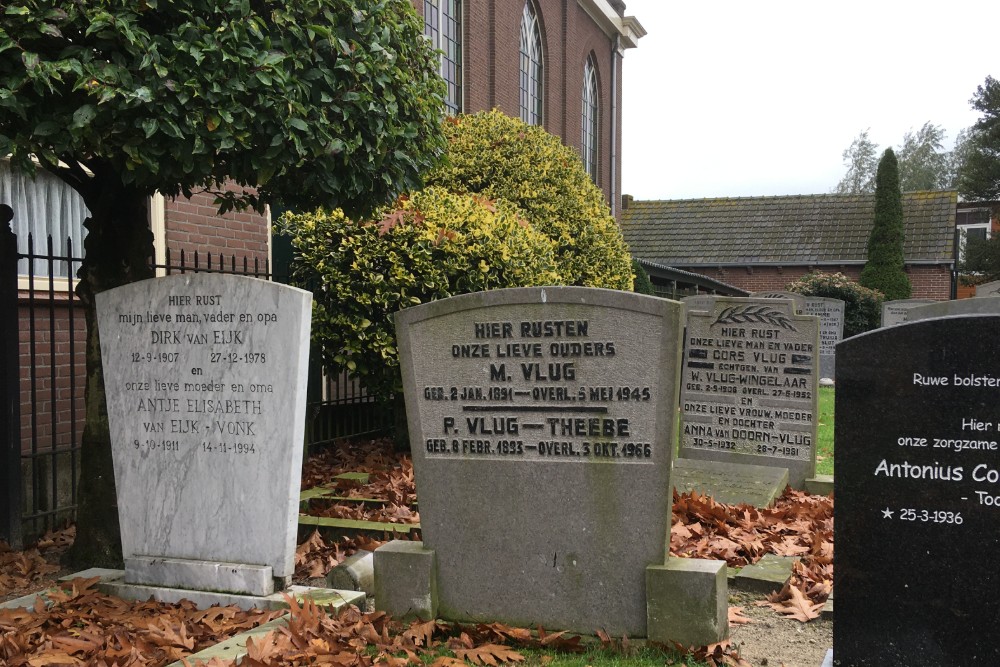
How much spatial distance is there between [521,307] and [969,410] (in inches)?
85.7

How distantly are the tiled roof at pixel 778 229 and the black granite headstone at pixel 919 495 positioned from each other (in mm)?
36171

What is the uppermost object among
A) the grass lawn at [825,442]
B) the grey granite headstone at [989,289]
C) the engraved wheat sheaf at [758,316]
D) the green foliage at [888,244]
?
the green foliage at [888,244]

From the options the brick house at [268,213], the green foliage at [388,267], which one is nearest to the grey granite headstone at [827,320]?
the brick house at [268,213]

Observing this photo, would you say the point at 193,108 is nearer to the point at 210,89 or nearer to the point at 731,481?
the point at 210,89

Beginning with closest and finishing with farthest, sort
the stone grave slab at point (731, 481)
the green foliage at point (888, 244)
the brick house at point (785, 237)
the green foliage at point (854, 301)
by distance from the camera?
the stone grave slab at point (731, 481) < the green foliage at point (854, 301) < the green foliage at point (888, 244) < the brick house at point (785, 237)

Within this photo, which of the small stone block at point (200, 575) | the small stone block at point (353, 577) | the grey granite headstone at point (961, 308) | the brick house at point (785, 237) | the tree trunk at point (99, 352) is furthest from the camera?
the brick house at point (785, 237)

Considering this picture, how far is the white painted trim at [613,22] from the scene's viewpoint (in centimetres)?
2569

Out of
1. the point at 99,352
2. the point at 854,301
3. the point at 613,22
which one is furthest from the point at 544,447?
the point at 854,301

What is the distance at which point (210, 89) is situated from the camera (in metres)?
4.75

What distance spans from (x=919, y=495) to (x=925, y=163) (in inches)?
2715

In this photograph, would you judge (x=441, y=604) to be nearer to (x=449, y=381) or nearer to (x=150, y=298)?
(x=449, y=381)

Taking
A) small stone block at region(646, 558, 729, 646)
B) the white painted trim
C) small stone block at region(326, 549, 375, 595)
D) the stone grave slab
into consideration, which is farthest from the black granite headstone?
the white painted trim

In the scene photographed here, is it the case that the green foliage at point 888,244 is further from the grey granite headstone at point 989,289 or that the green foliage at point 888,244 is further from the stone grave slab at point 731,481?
the stone grave slab at point 731,481

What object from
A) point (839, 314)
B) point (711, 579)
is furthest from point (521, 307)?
point (839, 314)
